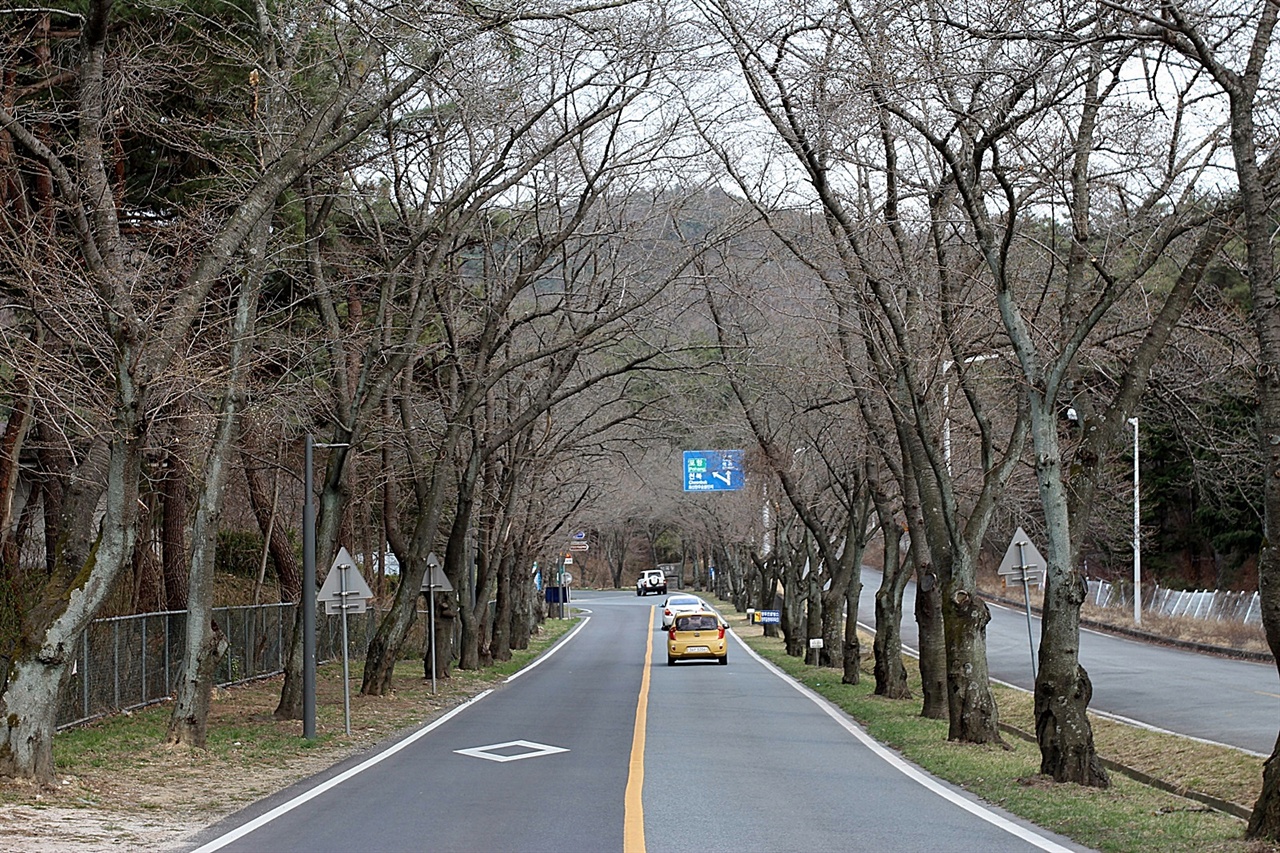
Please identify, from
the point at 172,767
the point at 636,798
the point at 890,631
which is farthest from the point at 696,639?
the point at 636,798

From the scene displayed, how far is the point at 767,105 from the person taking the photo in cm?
1794

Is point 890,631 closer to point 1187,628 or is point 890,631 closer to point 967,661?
point 967,661

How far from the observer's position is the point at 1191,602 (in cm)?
4966

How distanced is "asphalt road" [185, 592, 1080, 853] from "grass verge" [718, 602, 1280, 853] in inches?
13.9

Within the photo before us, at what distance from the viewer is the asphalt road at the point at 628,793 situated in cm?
1012

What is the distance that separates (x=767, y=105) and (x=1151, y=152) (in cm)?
509

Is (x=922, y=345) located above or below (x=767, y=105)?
below

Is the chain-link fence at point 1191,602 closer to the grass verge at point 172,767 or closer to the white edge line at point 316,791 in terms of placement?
the white edge line at point 316,791

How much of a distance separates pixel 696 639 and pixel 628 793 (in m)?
28.7

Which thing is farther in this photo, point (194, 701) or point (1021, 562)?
point (1021, 562)

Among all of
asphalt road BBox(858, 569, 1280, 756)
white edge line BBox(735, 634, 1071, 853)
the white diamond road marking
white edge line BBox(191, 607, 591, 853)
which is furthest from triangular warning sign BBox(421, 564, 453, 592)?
asphalt road BBox(858, 569, 1280, 756)

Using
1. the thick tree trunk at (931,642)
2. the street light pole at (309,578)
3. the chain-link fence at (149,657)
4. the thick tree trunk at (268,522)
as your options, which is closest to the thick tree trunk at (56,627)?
the chain-link fence at (149,657)

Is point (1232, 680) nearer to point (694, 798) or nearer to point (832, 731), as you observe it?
point (832, 731)

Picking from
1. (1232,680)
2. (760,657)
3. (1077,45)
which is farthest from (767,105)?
(760,657)
